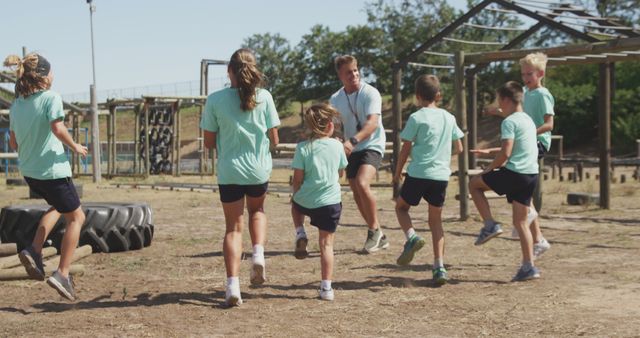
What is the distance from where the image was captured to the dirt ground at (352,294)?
5.00 m

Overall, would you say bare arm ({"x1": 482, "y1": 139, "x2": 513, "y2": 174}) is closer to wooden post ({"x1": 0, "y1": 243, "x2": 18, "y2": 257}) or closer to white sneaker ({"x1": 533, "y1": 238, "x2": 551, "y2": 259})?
white sneaker ({"x1": 533, "y1": 238, "x2": 551, "y2": 259})

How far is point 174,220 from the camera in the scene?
11922 millimetres

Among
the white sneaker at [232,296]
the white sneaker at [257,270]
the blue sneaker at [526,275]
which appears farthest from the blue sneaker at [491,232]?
the white sneaker at [232,296]

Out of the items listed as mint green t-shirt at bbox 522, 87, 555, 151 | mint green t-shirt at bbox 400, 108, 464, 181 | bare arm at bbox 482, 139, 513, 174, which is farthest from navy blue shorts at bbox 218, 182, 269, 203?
mint green t-shirt at bbox 522, 87, 555, 151

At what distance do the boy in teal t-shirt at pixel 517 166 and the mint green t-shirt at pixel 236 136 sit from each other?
1.96m

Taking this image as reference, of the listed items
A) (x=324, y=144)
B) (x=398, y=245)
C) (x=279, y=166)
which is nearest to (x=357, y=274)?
(x=324, y=144)

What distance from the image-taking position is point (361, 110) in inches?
316

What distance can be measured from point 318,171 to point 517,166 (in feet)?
5.64

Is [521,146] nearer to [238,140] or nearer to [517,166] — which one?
[517,166]

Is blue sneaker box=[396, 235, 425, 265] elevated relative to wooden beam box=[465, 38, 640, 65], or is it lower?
lower

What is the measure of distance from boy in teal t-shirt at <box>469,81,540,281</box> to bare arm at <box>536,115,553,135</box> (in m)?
1.28

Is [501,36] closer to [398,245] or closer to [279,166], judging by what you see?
[279,166]

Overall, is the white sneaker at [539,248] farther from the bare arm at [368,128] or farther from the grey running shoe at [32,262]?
the grey running shoe at [32,262]

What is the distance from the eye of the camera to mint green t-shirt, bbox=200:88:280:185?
564 centimetres
